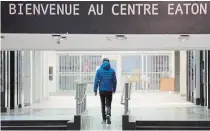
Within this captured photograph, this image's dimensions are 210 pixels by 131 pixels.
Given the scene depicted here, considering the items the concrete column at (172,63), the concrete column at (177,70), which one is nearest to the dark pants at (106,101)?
the concrete column at (177,70)

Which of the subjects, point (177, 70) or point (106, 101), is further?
point (177, 70)

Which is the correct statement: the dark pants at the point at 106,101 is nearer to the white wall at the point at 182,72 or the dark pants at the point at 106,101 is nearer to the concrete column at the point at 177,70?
the white wall at the point at 182,72

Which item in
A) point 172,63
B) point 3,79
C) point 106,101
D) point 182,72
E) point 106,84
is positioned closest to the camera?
point 106,84

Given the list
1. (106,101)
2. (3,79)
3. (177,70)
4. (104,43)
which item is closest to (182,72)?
(177,70)

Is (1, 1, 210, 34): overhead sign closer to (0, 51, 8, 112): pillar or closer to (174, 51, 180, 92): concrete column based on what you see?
(0, 51, 8, 112): pillar

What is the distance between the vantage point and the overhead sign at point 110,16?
6.34 metres

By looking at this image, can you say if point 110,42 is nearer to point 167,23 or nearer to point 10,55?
point 167,23

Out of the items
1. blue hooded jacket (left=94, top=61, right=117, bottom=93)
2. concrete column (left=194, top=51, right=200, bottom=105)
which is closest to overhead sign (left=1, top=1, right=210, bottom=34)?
blue hooded jacket (left=94, top=61, right=117, bottom=93)

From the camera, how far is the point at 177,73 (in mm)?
21125

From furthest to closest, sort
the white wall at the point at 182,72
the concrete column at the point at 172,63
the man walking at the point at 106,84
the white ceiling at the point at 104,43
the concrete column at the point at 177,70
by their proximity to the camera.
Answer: the concrete column at the point at 172,63
the concrete column at the point at 177,70
the white wall at the point at 182,72
the man walking at the point at 106,84
the white ceiling at the point at 104,43

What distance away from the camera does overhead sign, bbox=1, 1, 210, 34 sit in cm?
634

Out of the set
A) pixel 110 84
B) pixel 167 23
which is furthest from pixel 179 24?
pixel 110 84

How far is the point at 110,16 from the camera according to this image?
21.0 feet

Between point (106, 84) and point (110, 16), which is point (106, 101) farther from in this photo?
point (110, 16)
